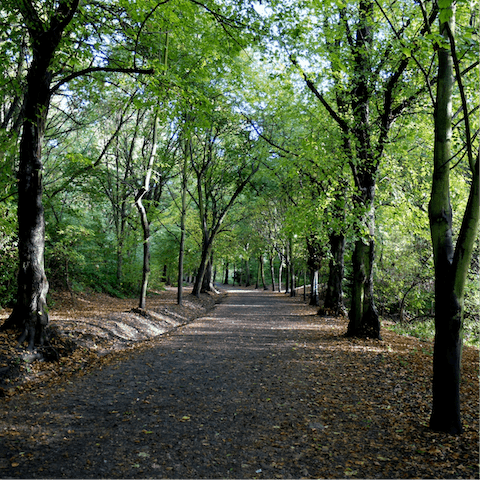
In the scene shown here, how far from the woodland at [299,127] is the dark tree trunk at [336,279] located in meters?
0.09

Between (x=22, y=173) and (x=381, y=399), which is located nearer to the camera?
(x=381, y=399)

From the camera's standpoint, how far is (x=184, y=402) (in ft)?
17.5

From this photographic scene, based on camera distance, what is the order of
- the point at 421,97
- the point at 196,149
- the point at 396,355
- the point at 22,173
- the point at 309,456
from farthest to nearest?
the point at 196,149 → the point at 421,97 → the point at 396,355 → the point at 22,173 → the point at 309,456

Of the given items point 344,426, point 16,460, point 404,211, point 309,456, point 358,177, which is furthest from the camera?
point 404,211

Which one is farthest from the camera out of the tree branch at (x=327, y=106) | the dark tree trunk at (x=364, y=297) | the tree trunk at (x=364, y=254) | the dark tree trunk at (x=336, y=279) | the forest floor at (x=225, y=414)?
the dark tree trunk at (x=336, y=279)

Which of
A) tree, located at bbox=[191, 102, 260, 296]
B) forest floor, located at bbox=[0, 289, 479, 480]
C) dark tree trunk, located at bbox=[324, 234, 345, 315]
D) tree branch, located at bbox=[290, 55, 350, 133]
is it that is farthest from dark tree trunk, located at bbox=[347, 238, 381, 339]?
tree, located at bbox=[191, 102, 260, 296]

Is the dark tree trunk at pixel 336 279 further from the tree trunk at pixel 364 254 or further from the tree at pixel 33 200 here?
the tree at pixel 33 200

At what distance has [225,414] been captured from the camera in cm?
494

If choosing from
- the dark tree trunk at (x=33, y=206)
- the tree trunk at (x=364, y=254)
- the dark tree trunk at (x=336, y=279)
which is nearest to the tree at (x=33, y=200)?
the dark tree trunk at (x=33, y=206)

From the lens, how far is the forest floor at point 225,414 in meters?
3.61

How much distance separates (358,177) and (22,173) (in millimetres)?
8534

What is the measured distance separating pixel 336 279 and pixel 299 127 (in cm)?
810

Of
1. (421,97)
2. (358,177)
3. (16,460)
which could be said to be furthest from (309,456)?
(421,97)

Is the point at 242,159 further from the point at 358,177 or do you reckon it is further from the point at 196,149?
the point at 358,177
